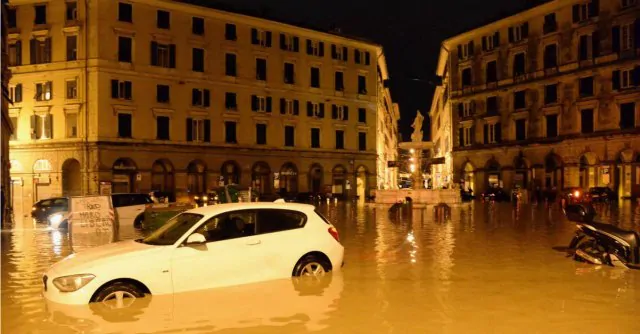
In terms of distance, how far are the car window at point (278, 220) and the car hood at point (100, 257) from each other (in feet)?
6.07

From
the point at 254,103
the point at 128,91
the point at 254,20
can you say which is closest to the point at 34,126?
the point at 128,91

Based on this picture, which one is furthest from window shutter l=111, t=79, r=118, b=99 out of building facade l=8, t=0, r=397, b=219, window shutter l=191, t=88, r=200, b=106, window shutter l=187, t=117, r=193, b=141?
window shutter l=191, t=88, r=200, b=106

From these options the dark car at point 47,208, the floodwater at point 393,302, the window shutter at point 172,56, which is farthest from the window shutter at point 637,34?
the dark car at point 47,208

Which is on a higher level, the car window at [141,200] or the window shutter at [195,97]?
the window shutter at [195,97]

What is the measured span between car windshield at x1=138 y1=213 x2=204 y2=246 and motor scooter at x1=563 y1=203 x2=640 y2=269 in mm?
7882

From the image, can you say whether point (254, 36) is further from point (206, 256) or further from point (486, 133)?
point (206, 256)

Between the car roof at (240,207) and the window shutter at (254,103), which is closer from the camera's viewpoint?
the car roof at (240,207)

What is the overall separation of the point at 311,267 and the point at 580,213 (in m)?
5.97

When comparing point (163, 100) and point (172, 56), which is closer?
point (163, 100)

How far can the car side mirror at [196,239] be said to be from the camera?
9.39m

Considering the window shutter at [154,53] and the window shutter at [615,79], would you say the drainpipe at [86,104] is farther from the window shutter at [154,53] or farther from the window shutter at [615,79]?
the window shutter at [615,79]

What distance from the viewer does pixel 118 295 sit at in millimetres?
8758

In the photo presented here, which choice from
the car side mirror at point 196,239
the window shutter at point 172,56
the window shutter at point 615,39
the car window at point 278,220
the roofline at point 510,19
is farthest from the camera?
the roofline at point 510,19

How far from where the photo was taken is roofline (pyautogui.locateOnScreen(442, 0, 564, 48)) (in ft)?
182
